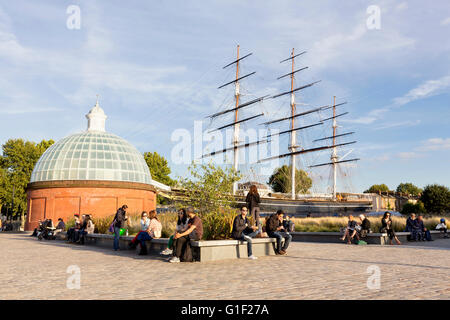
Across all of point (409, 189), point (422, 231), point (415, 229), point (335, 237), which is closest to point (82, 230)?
point (335, 237)

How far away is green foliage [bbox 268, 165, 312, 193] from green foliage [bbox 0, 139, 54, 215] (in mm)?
51120

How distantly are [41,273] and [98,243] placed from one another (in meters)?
9.98

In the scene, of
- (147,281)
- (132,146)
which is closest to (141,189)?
(132,146)

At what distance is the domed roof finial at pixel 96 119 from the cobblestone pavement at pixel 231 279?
36.6 metres

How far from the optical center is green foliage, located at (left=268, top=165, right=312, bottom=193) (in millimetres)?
89250

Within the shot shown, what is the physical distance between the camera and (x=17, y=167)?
57812 millimetres

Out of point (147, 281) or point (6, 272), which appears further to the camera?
point (6, 272)

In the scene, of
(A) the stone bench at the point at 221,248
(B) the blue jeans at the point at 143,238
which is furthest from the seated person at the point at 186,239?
(B) the blue jeans at the point at 143,238

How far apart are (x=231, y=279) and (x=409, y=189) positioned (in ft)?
419

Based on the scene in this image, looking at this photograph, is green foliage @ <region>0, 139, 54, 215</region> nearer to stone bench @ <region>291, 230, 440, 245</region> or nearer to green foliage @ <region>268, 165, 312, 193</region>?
stone bench @ <region>291, 230, 440, 245</region>

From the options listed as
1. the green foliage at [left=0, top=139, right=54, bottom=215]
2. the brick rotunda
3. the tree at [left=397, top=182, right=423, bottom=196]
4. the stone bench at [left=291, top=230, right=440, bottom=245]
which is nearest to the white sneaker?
the stone bench at [left=291, top=230, right=440, bottom=245]
